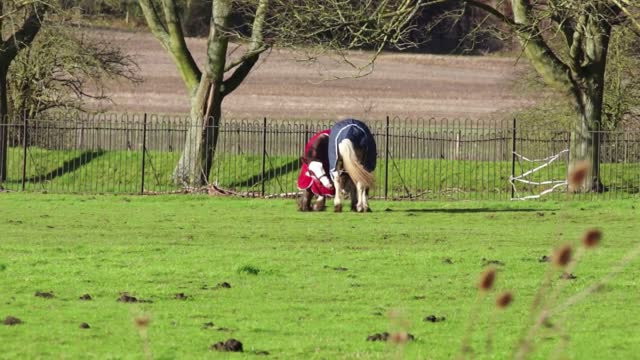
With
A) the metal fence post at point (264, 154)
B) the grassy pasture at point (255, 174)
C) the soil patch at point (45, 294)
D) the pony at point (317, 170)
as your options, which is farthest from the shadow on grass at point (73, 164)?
the soil patch at point (45, 294)

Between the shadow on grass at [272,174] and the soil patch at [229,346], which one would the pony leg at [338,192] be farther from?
the soil patch at [229,346]

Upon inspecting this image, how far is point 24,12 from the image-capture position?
42125mm

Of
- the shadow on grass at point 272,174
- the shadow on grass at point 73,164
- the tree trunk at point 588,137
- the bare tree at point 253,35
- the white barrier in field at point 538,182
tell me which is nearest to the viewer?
the bare tree at point 253,35

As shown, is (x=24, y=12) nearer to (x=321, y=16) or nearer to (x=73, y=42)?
(x=73, y=42)

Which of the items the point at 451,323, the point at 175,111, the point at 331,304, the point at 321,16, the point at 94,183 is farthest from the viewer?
the point at 175,111

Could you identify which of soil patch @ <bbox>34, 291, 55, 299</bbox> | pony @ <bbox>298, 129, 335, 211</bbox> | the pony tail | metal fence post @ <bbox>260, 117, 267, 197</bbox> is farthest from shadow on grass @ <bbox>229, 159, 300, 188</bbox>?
soil patch @ <bbox>34, 291, 55, 299</bbox>

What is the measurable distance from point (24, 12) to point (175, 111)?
82.0ft

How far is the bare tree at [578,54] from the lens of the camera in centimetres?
3322

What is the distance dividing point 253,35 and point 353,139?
445 inches

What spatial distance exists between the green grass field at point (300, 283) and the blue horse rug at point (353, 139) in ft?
3.24

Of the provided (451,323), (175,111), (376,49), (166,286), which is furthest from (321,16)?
(175,111)

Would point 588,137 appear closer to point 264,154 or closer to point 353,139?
point 264,154

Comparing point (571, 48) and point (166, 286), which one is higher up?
point (571, 48)

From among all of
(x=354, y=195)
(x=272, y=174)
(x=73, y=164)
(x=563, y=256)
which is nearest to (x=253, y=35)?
(x=272, y=174)
